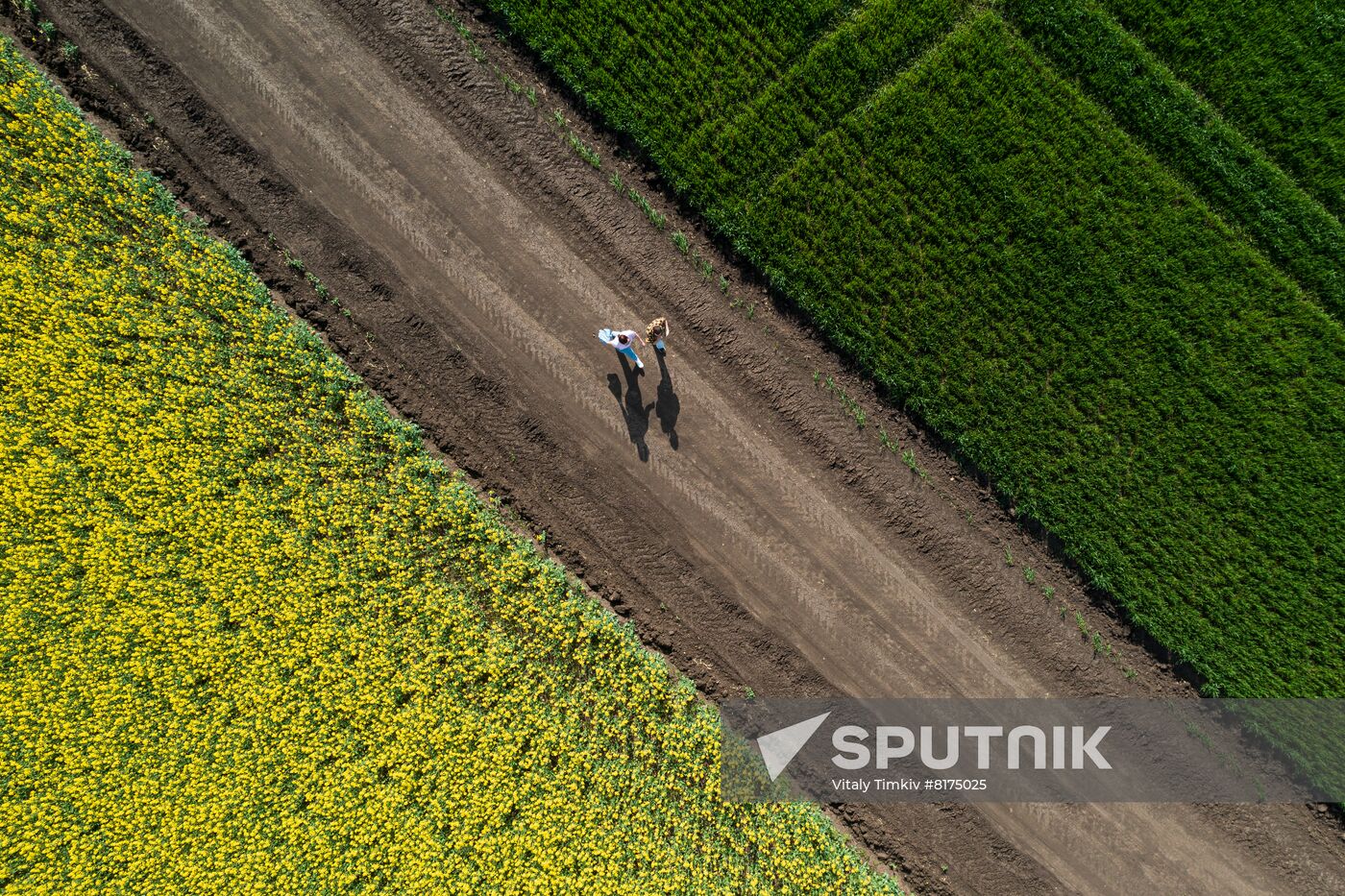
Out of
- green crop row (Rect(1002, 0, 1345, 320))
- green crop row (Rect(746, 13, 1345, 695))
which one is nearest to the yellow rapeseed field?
green crop row (Rect(746, 13, 1345, 695))

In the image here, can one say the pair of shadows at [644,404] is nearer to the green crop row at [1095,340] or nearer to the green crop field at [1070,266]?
the green crop field at [1070,266]

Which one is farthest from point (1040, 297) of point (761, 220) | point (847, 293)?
point (761, 220)

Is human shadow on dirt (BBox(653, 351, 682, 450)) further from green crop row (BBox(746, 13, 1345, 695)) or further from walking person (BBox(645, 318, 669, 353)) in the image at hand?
green crop row (BBox(746, 13, 1345, 695))

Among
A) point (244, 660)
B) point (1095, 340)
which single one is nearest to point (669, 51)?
point (1095, 340)

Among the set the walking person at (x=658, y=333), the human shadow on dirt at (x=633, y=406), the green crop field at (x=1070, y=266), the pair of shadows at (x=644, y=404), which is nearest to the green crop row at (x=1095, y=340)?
the green crop field at (x=1070, y=266)

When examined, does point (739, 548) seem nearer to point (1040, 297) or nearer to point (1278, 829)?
point (1040, 297)
